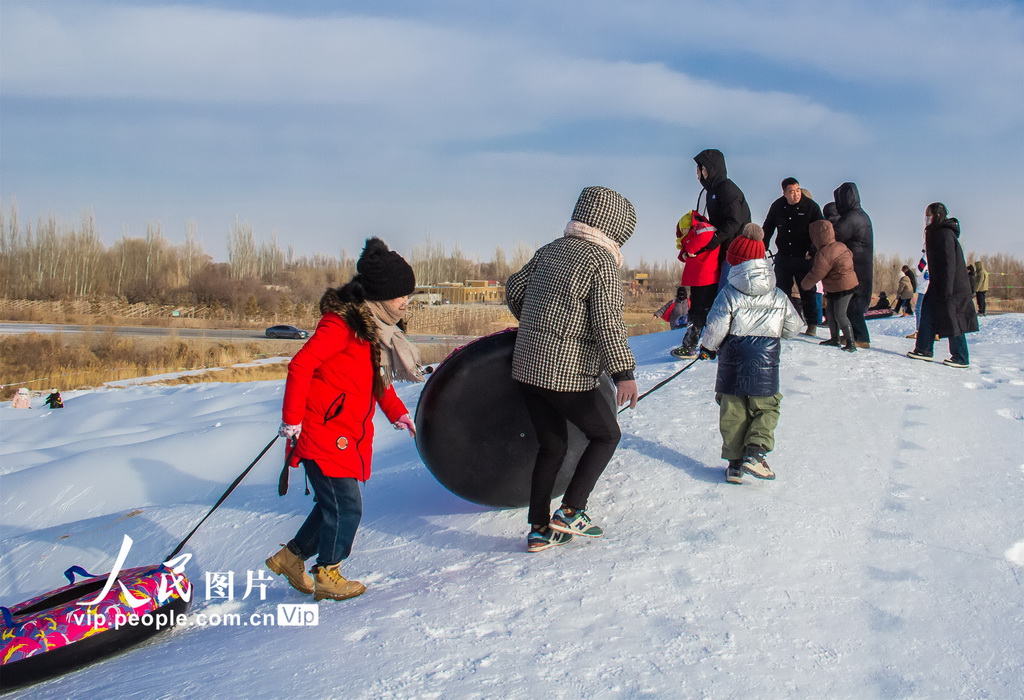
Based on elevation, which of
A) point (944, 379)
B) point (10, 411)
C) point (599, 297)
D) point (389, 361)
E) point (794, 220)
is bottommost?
point (10, 411)

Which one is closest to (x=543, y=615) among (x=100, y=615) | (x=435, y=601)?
(x=435, y=601)

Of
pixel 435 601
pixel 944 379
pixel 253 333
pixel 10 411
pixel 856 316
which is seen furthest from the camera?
pixel 253 333

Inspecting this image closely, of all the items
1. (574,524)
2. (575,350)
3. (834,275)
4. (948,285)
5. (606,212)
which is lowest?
(574,524)

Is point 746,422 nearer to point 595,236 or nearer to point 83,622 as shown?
point 595,236

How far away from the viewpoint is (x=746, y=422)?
5.12 meters

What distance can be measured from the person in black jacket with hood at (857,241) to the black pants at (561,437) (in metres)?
5.84

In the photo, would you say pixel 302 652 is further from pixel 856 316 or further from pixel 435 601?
pixel 856 316

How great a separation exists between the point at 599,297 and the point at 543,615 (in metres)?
1.50

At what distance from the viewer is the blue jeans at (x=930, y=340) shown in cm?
818

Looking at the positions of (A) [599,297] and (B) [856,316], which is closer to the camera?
(A) [599,297]

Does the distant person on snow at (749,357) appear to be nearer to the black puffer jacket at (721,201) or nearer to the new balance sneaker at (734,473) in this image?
the new balance sneaker at (734,473)

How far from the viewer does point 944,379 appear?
7.59 metres

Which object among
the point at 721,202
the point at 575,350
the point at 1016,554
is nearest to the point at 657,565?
the point at 575,350

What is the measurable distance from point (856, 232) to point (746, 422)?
4692 millimetres
